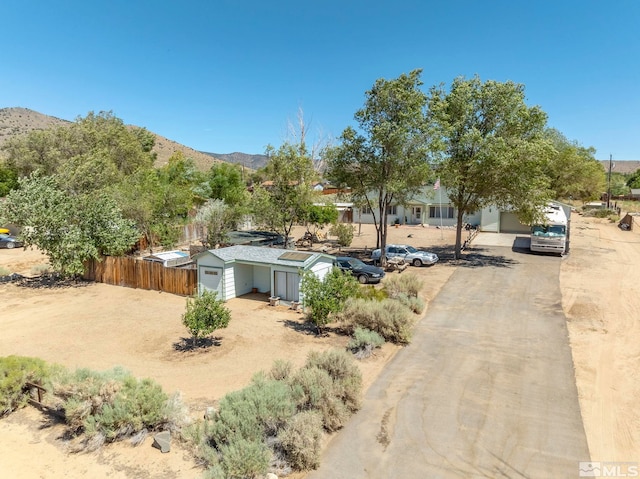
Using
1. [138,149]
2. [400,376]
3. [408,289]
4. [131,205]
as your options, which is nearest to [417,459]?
[400,376]

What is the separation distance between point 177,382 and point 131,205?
65.2 ft

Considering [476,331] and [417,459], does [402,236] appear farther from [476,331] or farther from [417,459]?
[417,459]

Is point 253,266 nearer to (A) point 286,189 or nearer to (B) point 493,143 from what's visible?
(A) point 286,189

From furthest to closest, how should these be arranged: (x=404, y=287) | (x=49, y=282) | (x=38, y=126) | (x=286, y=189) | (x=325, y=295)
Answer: (x=38, y=126)
(x=286, y=189)
(x=49, y=282)
(x=404, y=287)
(x=325, y=295)

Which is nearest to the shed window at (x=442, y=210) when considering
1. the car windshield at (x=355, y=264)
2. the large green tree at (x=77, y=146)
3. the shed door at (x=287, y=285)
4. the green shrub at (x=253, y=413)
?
the car windshield at (x=355, y=264)

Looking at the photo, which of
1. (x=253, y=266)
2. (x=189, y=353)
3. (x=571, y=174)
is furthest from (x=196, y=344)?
(x=571, y=174)

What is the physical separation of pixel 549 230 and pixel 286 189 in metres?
19.6

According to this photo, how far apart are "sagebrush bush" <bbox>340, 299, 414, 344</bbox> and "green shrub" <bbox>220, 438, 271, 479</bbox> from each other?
727 centimetres

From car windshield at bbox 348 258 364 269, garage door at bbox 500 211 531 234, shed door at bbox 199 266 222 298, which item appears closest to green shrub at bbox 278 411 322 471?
shed door at bbox 199 266 222 298

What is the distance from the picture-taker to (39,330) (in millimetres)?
15039

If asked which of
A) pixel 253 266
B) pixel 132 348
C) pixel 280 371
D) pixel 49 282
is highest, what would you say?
pixel 253 266

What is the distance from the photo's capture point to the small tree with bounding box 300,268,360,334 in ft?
46.5

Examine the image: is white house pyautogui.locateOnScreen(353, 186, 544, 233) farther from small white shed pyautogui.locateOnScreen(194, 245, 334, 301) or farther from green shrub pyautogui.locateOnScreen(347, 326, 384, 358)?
green shrub pyautogui.locateOnScreen(347, 326, 384, 358)

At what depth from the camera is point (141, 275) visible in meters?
21.3
